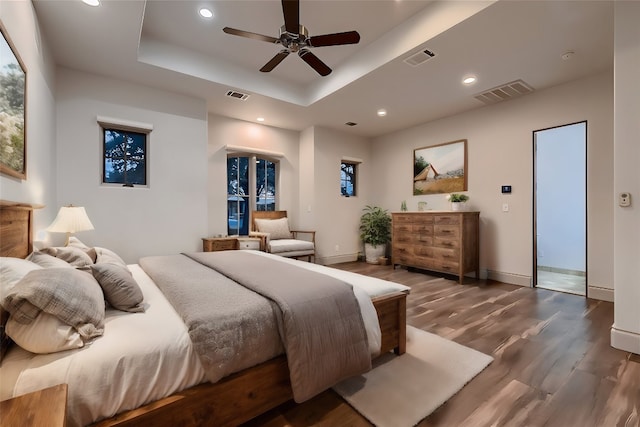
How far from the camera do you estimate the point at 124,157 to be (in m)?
3.80

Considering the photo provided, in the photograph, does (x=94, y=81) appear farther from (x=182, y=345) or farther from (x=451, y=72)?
(x=451, y=72)

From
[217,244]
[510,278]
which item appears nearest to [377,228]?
[510,278]

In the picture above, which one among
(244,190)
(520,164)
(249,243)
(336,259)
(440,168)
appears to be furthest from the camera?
(336,259)

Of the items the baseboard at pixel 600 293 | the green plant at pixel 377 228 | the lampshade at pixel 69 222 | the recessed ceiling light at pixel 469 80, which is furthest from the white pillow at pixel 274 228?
the baseboard at pixel 600 293

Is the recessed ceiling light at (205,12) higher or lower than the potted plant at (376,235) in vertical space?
higher

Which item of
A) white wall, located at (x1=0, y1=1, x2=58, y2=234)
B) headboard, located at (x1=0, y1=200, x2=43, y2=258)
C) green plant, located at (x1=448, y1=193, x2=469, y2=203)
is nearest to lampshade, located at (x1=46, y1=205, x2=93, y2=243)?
white wall, located at (x1=0, y1=1, x2=58, y2=234)

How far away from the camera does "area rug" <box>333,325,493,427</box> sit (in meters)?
1.48

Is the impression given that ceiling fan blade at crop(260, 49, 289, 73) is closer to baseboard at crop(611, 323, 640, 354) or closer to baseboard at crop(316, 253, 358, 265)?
baseboard at crop(316, 253, 358, 265)

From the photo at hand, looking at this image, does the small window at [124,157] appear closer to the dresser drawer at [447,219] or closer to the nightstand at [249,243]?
the nightstand at [249,243]

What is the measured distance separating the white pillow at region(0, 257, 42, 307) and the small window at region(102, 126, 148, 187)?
9.51ft

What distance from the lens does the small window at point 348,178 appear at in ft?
19.7

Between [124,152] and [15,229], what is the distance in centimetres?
239

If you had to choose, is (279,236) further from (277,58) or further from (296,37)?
(296,37)

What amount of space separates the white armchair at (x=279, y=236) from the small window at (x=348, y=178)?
1364mm
